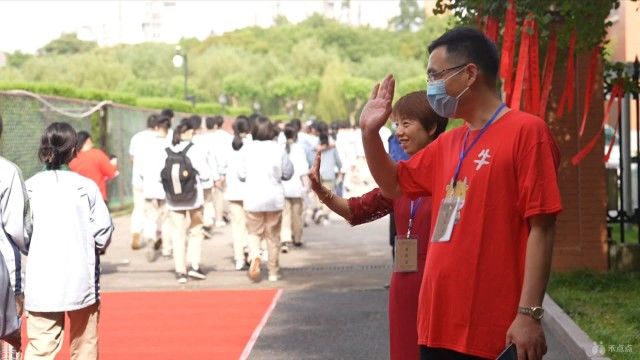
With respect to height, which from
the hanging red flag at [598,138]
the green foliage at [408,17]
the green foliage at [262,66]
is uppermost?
the green foliage at [408,17]

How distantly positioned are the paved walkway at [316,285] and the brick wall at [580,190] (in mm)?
2015

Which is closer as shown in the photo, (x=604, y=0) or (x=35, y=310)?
(x=35, y=310)

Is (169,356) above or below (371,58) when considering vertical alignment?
below

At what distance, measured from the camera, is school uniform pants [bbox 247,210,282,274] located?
49.0 ft

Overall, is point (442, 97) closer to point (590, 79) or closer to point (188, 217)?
point (590, 79)

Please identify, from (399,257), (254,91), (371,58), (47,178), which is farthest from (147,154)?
(371,58)

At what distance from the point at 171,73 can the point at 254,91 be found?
11.3m

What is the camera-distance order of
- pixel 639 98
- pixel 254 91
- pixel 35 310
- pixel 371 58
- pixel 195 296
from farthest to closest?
1. pixel 371 58
2. pixel 254 91
3. pixel 639 98
4. pixel 195 296
5. pixel 35 310

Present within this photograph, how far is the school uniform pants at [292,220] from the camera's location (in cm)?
1914

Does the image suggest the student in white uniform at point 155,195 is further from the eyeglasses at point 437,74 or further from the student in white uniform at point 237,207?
the eyeglasses at point 437,74

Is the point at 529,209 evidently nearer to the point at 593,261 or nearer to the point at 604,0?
the point at 604,0

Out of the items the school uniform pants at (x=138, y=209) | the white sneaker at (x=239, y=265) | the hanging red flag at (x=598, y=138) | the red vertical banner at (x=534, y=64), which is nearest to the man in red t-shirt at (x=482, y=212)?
the red vertical banner at (x=534, y=64)

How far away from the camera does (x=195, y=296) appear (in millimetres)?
13844

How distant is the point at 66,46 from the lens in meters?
146
